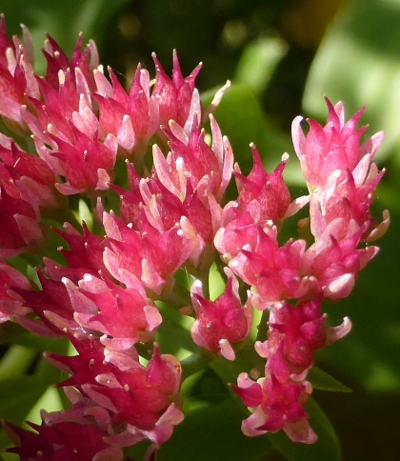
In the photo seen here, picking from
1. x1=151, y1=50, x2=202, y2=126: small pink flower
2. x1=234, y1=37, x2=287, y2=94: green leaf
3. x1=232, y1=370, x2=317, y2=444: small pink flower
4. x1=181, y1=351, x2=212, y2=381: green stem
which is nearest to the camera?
x1=232, y1=370, x2=317, y2=444: small pink flower

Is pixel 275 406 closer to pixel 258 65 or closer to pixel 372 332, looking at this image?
pixel 372 332

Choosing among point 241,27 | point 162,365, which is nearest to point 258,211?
point 162,365

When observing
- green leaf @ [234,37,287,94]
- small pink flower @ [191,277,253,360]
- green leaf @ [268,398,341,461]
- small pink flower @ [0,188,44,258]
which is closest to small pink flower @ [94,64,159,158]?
small pink flower @ [0,188,44,258]

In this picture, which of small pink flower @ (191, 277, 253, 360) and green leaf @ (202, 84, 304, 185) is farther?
green leaf @ (202, 84, 304, 185)

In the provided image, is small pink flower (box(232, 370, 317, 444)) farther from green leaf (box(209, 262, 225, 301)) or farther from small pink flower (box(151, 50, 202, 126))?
small pink flower (box(151, 50, 202, 126))

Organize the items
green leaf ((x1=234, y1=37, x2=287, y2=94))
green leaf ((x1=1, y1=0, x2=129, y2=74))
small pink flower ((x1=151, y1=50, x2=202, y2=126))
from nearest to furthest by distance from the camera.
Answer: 1. small pink flower ((x1=151, y1=50, x2=202, y2=126))
2. green leaf ((x1=1, y1=0, x2=129, y2=74))
3. green leaf ((x1=234, y1=37, x2=287, y2=94))

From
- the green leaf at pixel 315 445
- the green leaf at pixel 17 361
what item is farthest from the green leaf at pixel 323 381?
the green leaf at pixel 17 361
